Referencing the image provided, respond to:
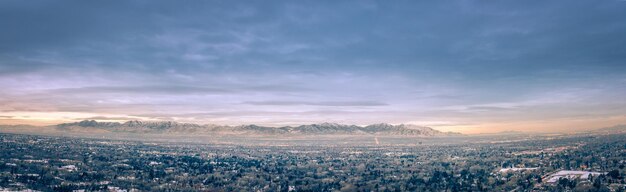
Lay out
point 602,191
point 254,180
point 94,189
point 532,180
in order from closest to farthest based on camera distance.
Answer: point 602,191, point 94,189, point 532,180, point 254,180

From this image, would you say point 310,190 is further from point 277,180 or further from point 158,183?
point 158,183

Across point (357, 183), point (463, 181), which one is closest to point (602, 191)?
point (463, 181)

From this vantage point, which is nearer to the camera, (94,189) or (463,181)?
(94,189)

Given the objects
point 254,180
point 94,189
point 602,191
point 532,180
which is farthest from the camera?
point 254,180

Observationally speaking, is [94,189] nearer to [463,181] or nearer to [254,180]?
[254,180]

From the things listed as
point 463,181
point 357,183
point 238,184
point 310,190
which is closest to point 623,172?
point 463,181

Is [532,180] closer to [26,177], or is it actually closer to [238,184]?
[238,184]

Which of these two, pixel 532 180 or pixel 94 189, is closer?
pixel 94 189

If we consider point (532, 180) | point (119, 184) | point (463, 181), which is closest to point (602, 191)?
point (532, 180)
